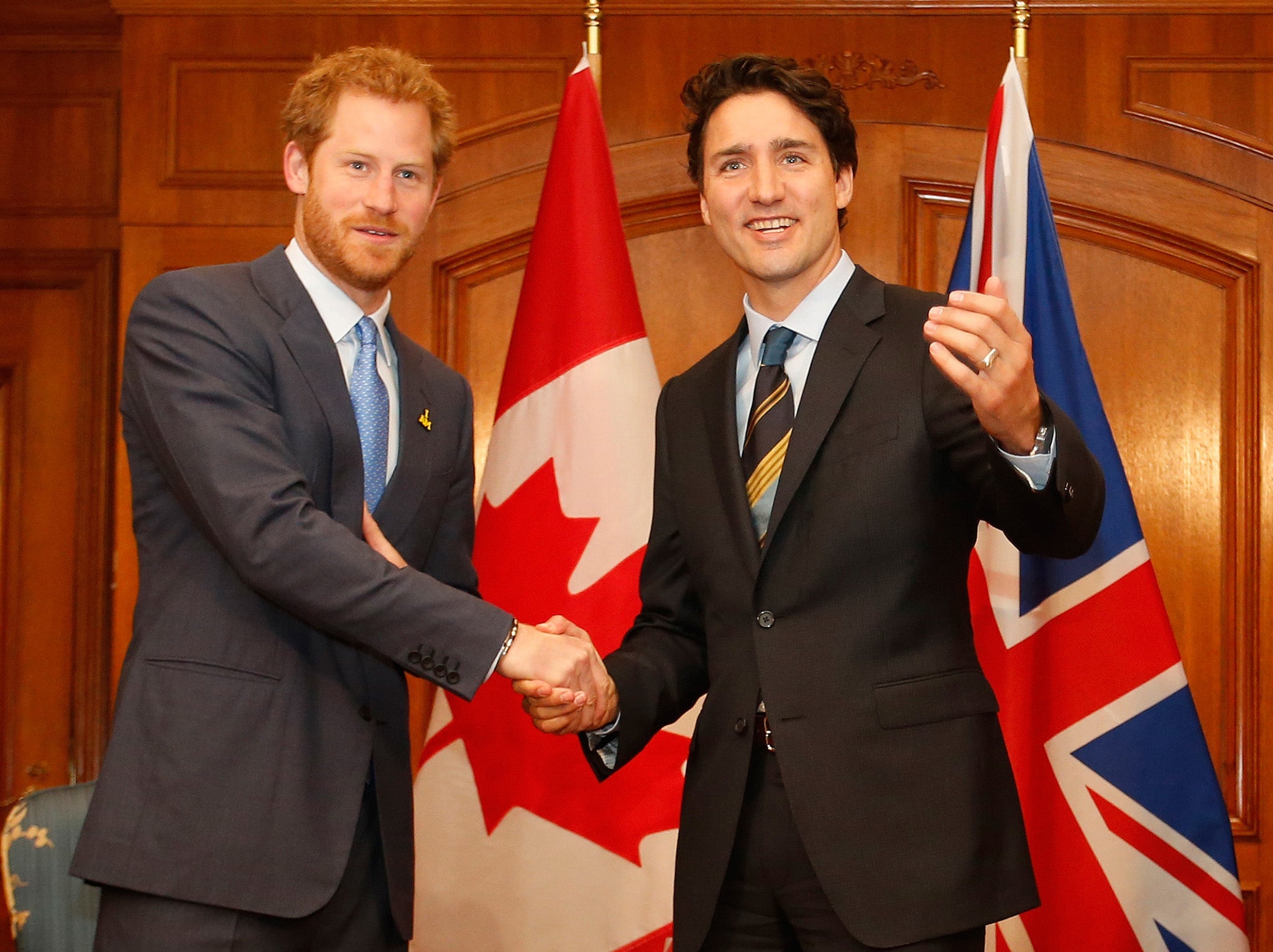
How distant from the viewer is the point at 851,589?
1.71 m

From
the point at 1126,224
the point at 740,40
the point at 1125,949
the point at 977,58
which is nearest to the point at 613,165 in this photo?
the point at 740,40

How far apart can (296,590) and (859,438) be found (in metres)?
0.82

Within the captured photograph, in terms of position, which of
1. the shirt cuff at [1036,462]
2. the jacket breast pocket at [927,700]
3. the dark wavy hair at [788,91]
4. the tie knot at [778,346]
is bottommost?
the jacket breast pocket at [927,700]

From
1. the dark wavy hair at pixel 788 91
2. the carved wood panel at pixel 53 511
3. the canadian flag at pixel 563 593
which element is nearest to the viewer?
the dark wavy hair at pixel 788 91

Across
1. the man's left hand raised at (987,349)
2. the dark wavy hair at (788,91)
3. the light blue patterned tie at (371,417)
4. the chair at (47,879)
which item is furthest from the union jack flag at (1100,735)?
the chair at (47,879)

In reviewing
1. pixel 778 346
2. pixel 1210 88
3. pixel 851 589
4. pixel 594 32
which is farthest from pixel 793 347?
pixel 1210 88

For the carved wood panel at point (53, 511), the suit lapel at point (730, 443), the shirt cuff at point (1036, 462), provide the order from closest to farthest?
the shirt cuff at point (1036, 462) → the suit lapel at point (730, 443) → the carved wood panel at point (53, 511)

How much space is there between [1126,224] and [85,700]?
10.4 feet

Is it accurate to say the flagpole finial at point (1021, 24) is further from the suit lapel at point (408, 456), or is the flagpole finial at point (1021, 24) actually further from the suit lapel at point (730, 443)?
the suit lapel at point (408, 456)

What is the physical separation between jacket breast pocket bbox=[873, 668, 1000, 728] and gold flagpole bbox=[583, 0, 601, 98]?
6.29ft

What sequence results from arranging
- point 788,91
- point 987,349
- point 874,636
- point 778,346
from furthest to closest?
point 788,91, point 778,346, point 874,636, point 987,349

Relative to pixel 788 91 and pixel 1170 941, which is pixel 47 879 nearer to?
pixel 788 91

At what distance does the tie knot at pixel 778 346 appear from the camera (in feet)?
6.31

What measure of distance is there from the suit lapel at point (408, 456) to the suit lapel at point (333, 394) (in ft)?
0.27
